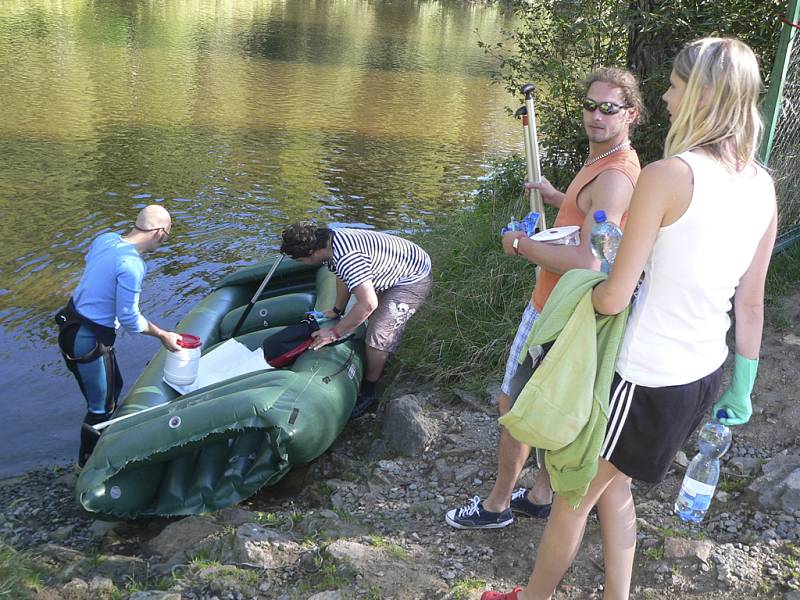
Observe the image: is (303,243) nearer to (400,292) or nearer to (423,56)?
(400,292)

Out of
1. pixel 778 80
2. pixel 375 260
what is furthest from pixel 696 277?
pixel 778 80

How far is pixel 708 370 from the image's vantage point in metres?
2.26

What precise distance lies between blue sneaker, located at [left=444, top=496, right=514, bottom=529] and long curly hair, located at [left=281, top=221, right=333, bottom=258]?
6.01ft

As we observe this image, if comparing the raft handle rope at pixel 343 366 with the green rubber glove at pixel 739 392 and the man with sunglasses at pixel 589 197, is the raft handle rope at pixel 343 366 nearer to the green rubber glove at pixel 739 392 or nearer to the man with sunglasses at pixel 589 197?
the man with sunglasses at pixel 589 197

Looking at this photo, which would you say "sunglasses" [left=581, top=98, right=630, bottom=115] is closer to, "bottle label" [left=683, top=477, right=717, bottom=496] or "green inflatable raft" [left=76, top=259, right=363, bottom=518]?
"bottle label" [left=683, top=477, right=717, bottom=496]

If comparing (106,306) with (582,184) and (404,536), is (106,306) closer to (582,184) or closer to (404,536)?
(404,536)

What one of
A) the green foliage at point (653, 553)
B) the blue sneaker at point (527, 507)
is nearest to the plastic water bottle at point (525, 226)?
the blue sneaker at point (527, 507)

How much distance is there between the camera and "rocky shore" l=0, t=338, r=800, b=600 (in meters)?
3.09

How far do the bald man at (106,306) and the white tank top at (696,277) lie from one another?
290 centimetres

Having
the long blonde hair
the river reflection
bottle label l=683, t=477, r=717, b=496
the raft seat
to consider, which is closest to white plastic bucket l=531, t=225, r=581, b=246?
the long blonde hair

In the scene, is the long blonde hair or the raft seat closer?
the long blonde hair

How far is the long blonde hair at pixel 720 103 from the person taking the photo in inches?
79.6

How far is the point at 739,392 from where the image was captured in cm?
249

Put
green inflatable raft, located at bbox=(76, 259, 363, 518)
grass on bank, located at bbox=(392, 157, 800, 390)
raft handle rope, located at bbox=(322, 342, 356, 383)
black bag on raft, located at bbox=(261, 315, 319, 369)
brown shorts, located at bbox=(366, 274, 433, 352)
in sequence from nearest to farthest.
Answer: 1. green inflatable raft, located at bbox=(76, 259, 363, 518)
2. raft handle rope, located at bbox=(322, 342, 356, 383)
3. black bag on raft, located at bbox=(261, 315, 319, 369)
4. brown shorts, located at bbox=(366, 274, 433, 352)
5. grass on bank, located at bbox=(392, 157, 800, 390)
